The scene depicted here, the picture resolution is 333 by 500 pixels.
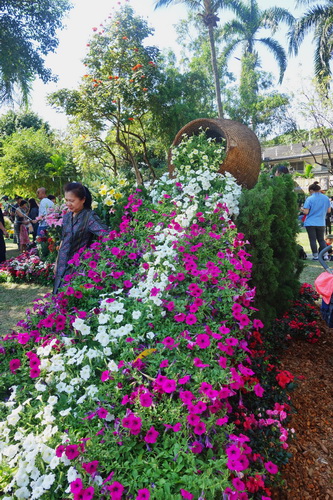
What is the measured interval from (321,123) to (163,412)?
2048 cm

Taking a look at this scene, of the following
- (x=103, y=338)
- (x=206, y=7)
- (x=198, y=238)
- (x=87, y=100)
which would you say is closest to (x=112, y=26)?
(x=87, y=100)

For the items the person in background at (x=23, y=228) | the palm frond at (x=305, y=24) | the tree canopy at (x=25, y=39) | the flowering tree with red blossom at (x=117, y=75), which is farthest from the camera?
the palm frond at (x=305, y=24)

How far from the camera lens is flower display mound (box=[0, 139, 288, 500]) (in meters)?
1.39

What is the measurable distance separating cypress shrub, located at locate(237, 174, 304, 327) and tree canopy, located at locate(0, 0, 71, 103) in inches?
427

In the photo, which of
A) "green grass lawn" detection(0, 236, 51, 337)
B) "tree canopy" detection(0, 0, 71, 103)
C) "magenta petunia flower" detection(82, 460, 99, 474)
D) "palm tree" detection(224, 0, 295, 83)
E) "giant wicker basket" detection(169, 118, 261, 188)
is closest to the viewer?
"magenta petunia flower" detection(82, 460, 99, 474)

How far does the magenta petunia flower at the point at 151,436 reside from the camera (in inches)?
56.3

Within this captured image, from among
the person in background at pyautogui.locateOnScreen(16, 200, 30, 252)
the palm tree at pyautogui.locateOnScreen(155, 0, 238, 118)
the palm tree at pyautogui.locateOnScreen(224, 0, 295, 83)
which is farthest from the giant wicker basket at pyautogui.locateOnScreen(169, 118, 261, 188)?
the palm tree at pyautogui.locateOnScreen(224, 0, 295, 83)

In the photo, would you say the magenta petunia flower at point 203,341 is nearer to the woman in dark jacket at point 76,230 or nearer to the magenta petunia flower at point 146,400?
the magenta petunia flower at point 146,400

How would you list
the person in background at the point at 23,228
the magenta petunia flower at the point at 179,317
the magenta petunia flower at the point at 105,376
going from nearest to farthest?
the magenta petunia flower at the point at 105,376 → the magenta petunia flower at the point at 179,317 → the person in background at the point at 23,228

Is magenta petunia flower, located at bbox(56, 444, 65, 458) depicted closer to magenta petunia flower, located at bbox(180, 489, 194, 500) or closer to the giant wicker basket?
magenta petunia flower, located at bbox(180, 489, 194, 500)

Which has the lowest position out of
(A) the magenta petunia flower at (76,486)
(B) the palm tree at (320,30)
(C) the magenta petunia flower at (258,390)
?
(C) the magenta petunia flower at (258,390)

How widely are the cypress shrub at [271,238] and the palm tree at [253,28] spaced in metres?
23.3

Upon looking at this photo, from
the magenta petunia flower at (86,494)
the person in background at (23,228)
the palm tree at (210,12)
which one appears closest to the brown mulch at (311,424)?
the magenta petunia flower at (86,494)

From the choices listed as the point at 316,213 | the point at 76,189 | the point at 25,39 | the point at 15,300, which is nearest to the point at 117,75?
the point at 25,39
